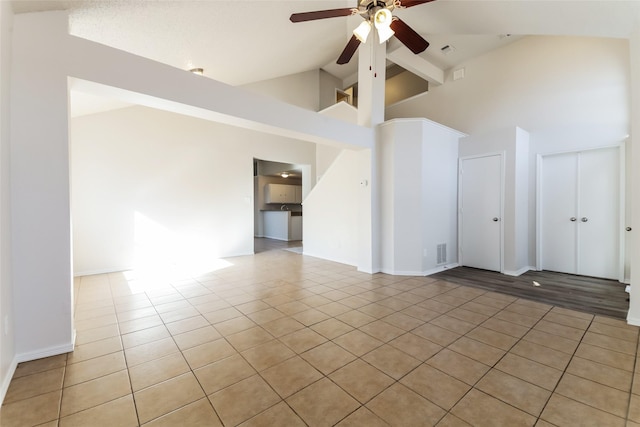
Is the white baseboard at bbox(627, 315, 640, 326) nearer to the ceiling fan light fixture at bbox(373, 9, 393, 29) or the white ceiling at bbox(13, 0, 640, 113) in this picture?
the white ceiling at bbox(13, 0, 640, 113)

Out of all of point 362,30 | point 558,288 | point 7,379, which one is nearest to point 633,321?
point 558,288

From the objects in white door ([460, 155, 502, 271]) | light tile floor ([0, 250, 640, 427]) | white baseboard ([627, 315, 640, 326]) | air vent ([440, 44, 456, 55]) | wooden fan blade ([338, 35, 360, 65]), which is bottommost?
light tile floor ([0, 250, 640, 427])

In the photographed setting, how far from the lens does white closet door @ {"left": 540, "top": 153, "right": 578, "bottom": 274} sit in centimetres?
458

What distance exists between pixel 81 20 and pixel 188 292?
326 cm

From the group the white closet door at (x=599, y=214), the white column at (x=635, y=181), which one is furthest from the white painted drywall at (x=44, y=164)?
the white closet door at (x=599, y=214)

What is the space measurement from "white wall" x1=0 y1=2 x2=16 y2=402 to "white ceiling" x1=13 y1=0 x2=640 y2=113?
14.6 inches

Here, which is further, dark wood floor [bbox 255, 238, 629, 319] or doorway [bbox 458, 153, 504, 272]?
doorway [bbox 458, 153, 504, 272]

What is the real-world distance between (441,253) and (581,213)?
2461 mm

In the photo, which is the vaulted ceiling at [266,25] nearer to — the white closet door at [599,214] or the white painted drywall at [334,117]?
the white painted drywall at [334,117]

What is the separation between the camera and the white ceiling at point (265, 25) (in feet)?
8.41

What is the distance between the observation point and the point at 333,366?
1.92 metres

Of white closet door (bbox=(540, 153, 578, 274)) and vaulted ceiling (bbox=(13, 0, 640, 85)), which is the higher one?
vaulted ceiling (bbox=(13, 0, 640, 85))

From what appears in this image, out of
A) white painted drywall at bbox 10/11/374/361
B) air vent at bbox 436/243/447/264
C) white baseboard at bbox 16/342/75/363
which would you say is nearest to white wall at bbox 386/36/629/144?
air vent at bbox 436/243/447/264

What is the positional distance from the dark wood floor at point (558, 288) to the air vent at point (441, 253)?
0.71ft
